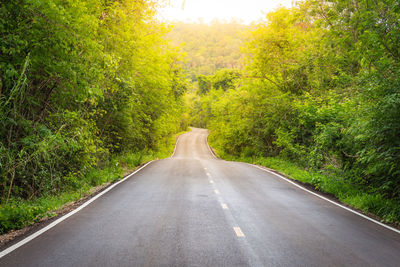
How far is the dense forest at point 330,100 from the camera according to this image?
8164 mm

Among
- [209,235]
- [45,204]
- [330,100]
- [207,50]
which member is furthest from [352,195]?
[207,50]

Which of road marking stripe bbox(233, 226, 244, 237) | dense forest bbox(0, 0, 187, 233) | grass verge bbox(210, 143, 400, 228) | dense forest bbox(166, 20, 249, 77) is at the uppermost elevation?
dense forest bbox(166, 20, 249, 77)

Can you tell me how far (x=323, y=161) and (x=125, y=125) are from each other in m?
11.1

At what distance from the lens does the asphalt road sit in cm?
482

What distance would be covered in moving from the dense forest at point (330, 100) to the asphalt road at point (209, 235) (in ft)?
7.08

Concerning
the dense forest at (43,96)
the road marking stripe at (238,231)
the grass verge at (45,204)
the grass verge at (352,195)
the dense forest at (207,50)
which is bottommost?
the grass verge at (45,204)

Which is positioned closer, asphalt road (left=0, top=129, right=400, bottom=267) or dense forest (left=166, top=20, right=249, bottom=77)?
asphalt road (left=0, top=129, right=400, bottom=267)

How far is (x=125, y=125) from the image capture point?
62.9 feet

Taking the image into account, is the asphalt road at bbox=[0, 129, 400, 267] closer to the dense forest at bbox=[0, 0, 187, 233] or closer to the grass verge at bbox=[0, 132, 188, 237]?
the grass verge at bbox=[0, 132, 188, 237]

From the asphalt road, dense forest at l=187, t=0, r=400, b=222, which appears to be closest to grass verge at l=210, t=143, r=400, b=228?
dense forest at l=187, t=0, r=400, b=222

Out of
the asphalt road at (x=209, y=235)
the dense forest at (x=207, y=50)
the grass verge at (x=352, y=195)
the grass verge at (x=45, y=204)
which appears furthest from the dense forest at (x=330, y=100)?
the dense forest at (x=207, y=50)

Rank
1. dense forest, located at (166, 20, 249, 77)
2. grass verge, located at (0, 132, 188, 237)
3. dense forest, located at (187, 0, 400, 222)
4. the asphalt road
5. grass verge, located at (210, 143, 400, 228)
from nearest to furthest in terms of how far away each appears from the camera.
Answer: the asphalt road
grass verge, located at (0, 132, 188, 237)
dense forest, located at (187, 0, 400, 222)
grass verge, located at (210, 143, 400, 228)
dense forest, located at (166, 20, 249, 77)

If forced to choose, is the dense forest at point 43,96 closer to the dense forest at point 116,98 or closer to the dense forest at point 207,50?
the dense forest at point 116,98

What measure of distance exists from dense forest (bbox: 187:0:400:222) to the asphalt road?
7.08 feet
